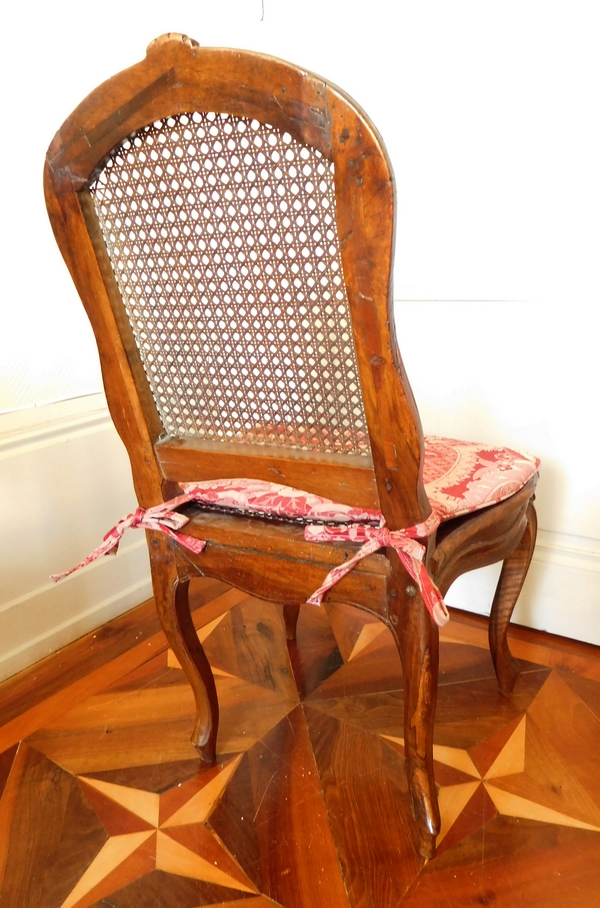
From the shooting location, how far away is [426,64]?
1.21 m

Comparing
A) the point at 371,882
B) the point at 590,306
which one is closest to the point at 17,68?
the point at 590,306

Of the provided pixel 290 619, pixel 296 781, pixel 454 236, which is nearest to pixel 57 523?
pixel 290 619

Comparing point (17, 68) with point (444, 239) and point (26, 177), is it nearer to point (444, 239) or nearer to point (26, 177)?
point (26, 177)

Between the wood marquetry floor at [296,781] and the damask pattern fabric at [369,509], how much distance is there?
0.39 metres

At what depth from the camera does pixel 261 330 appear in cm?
66

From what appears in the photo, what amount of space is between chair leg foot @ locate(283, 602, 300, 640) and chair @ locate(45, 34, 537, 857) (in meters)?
0.46

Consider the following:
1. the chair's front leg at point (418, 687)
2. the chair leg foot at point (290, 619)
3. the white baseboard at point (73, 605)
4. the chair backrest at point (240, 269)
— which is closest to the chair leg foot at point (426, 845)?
the chair's front leg at point (418, 687)

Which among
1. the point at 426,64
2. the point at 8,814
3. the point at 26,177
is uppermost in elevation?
the point at 426,64

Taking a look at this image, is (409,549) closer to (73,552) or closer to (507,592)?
(507,592)

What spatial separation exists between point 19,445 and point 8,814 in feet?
2.17

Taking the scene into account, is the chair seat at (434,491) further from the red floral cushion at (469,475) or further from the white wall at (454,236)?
the white wall at (454,236)

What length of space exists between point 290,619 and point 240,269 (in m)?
0.88

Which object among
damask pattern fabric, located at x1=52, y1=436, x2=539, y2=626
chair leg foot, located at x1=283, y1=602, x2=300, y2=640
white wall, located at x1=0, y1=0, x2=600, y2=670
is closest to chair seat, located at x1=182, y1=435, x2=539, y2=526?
damask pattern fabric, located at x1=52, y1=436, x2=539, y2=626

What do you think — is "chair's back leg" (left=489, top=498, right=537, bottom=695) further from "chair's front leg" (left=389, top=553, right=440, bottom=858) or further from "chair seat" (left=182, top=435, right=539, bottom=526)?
"chair's front leg" (left=389, top=553, right=440, bottom=858)
